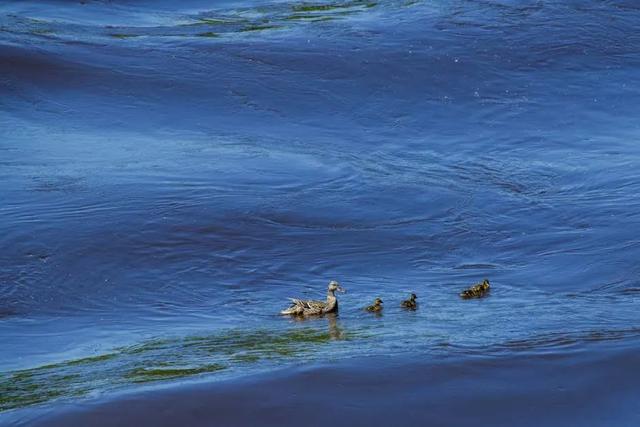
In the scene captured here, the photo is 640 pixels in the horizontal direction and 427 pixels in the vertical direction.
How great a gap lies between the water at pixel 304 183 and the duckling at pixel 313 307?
16cm

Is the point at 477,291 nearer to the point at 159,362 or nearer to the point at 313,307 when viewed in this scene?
the point at 313,307

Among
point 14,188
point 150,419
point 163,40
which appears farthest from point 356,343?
point 163,40

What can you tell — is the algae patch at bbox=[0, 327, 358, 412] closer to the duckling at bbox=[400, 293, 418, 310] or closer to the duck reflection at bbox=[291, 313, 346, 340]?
the duck reflection at bbox=[291, 313, 346, 340]

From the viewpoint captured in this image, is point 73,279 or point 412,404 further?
point 73,279

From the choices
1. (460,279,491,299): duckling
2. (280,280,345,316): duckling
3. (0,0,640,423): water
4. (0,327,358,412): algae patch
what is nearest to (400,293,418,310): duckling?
(0,0,640,423): water

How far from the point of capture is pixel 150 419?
32.7 ft

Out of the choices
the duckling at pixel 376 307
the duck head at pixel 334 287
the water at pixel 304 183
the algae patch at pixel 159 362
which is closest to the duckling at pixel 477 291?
the water at pixel 304 183

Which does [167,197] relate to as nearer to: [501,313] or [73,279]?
[73,279]

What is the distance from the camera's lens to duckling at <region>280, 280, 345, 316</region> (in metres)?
12.9

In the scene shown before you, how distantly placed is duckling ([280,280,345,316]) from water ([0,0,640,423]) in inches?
6.2

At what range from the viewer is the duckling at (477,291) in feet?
43.8

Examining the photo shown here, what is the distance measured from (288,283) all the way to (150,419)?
4.78 m

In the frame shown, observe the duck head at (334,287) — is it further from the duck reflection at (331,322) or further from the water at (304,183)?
the duck reflection at (331,322)

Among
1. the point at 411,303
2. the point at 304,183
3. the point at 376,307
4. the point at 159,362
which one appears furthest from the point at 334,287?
the point at 304,183
